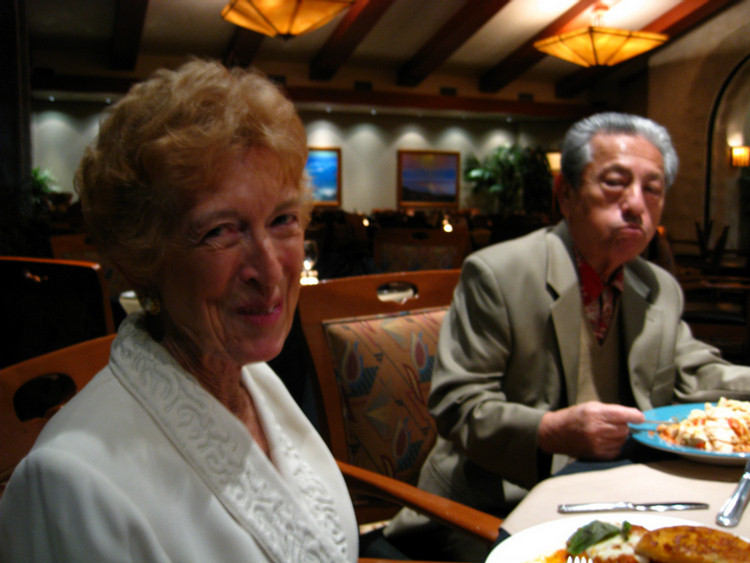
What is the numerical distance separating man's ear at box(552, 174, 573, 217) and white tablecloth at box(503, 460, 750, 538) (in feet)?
2.62

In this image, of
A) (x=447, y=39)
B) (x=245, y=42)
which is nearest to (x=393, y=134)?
(x=447, y=39)

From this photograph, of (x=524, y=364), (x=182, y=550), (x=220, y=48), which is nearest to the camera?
(x=182, y=550)

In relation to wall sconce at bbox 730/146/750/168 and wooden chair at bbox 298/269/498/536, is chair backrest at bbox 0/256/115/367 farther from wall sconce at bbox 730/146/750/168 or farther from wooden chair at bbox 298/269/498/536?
wall sconce at bbox 730/146/750/168

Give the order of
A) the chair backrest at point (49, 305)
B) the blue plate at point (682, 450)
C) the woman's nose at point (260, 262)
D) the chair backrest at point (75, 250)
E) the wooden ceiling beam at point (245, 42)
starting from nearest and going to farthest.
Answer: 1. the woman's nose at point (260, 262)
2. the blue plate at point (682, 450)
3. the chair backrest at point (49, 305)
4. the chair backrest at point (75, 250)
5. the wooden ceiling beam at point (245, 42)

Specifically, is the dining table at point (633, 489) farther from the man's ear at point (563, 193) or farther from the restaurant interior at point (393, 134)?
the man's ear at point (563, 193)

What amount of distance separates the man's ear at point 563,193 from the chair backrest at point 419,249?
7.22 ft

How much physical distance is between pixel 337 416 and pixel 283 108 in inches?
37.6

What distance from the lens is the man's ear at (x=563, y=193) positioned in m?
1.75

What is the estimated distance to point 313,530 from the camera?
2.84ft

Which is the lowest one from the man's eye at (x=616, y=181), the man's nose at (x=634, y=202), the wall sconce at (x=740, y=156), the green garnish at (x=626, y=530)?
the green garnish at (x=626, y=530)

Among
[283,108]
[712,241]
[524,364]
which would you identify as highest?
[283,108]

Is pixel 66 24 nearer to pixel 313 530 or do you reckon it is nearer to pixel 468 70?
pixel 468 70

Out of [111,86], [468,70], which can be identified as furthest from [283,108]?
[468,70]

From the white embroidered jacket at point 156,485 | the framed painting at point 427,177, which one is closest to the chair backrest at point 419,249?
the white embroidered jacket at point 156,485
